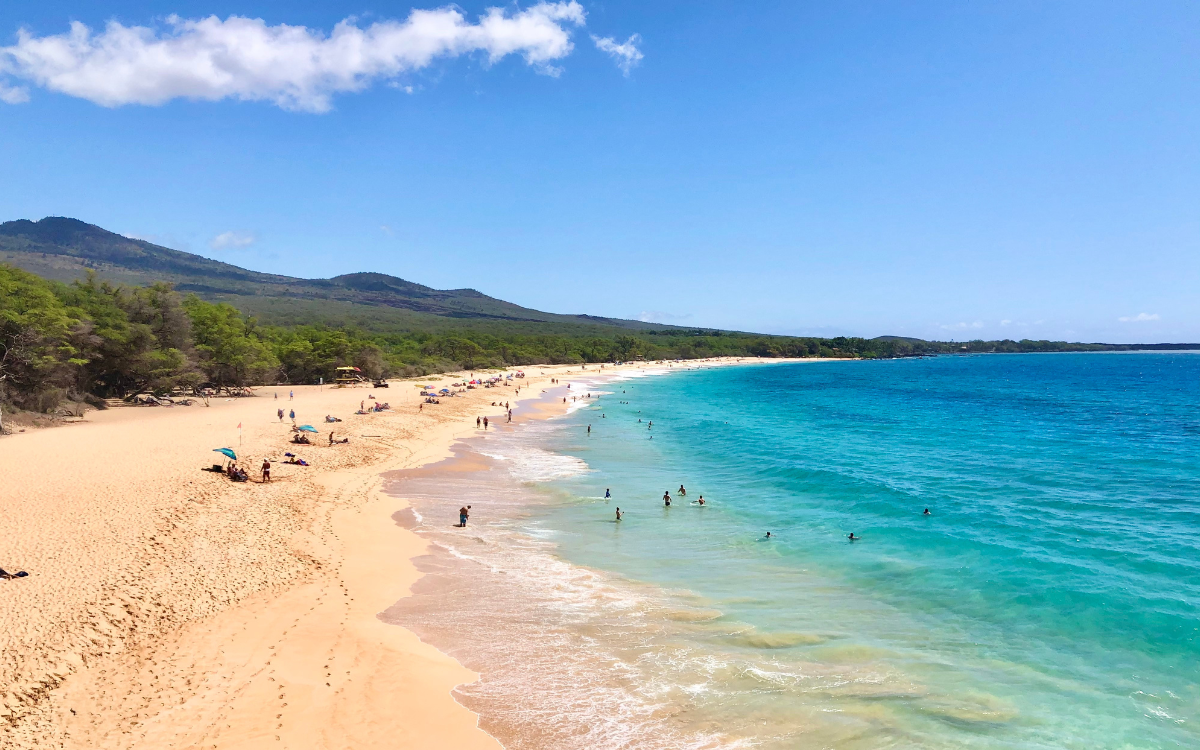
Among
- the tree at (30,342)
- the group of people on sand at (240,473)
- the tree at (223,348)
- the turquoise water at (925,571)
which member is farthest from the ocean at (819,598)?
the tree at (223,348)

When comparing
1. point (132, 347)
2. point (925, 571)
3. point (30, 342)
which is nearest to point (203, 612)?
point (925, 571)

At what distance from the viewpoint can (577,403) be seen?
7056cm

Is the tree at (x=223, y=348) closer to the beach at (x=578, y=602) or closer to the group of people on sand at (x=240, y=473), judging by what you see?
the beach at (x=578, y=602)

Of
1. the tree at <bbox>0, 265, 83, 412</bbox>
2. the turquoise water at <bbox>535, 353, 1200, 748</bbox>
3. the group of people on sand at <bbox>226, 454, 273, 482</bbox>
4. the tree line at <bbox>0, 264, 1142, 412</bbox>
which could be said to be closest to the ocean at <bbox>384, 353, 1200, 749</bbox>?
the turquoise water at <bbox>535, 353, 1200, 748</bbox>

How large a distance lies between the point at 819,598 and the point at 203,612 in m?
14.7

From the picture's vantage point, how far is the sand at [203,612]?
10.3 metres

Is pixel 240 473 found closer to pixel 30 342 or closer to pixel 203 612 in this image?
pixel 203 612

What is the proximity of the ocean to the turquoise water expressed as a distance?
74 mm

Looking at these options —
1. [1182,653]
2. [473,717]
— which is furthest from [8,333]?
[1182,653]

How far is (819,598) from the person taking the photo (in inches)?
660

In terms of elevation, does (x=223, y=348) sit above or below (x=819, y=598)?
above

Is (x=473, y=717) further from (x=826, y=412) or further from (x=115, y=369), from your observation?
(x=826, y=412)

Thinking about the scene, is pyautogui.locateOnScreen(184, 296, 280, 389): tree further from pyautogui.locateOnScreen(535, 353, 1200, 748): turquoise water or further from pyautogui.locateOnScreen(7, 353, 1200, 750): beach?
pyautogui.locateOnScreen(535, 353, 1200, 748): turquoise water

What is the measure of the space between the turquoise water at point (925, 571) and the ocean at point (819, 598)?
0.07 meters
